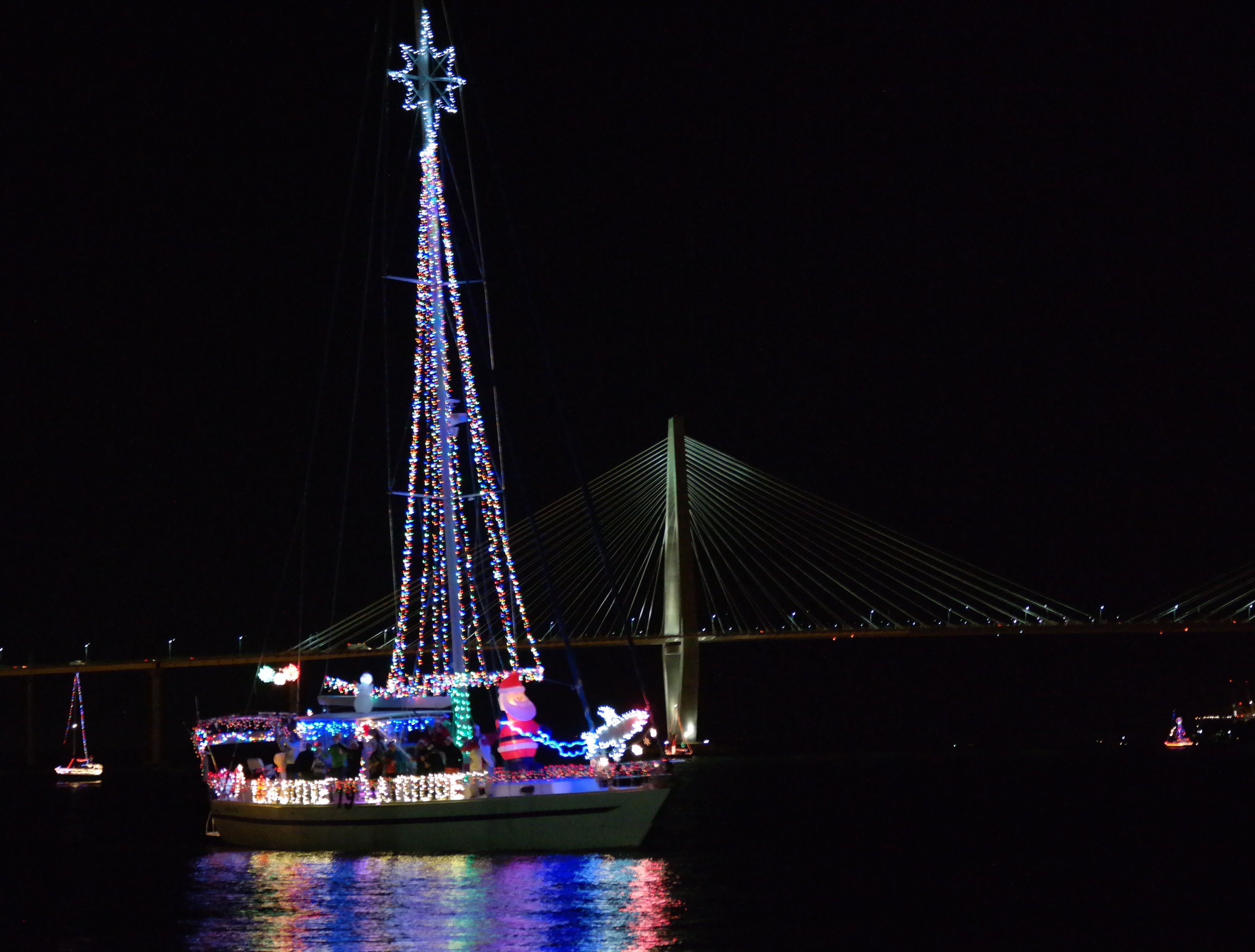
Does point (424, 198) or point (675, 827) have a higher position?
point (424, 198)

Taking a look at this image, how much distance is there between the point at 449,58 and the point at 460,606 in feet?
25.9

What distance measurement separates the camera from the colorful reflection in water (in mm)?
13945

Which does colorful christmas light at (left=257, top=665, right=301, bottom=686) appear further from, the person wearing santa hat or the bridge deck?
the bridge deck

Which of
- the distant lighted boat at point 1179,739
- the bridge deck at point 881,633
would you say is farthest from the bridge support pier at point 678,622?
the distant lighted boat at point 1179,739

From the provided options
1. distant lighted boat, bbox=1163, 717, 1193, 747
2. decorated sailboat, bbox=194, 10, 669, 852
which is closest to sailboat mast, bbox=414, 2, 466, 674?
decorated sailboat, bbox=194, 10, 669, 852

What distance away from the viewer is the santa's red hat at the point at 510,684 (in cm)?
2000

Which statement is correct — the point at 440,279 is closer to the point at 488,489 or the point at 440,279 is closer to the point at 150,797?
the point at 488,489

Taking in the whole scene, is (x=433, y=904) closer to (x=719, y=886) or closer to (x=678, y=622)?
(x=719, y=886)

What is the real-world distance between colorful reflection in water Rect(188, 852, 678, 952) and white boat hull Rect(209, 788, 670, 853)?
0.62ft

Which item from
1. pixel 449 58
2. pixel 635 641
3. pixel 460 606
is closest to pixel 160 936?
pixel 460 606

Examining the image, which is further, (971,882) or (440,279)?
(440,279)

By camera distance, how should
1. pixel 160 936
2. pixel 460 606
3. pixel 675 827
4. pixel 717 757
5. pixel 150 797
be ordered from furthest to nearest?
pixel 717 757 < pixel 150 797 < pixel 675 827 < pixel 460 606 < pixel 160 936

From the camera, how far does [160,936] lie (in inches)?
594

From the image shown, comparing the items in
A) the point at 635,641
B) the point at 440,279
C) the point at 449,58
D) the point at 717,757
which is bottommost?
the point at 717,757
